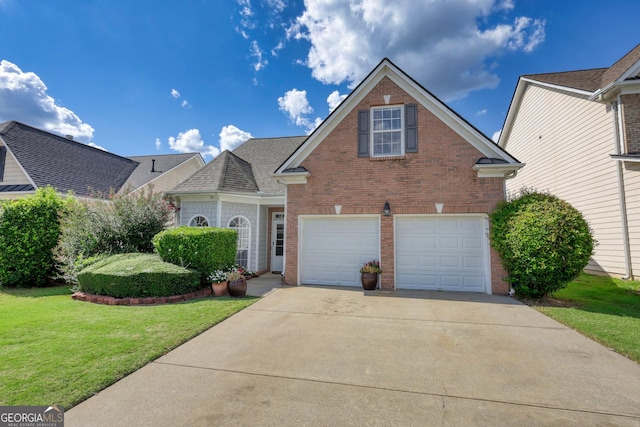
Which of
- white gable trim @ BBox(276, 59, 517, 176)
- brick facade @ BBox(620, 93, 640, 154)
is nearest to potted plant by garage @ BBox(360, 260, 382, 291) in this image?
white gable trim @ BBox(276, 59, 517, 176)

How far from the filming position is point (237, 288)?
25.8ft

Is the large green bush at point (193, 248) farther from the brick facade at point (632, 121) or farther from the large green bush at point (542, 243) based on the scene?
the brick facade at point (632, 121)

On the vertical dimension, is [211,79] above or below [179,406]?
above

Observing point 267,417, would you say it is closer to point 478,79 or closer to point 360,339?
point 360,339

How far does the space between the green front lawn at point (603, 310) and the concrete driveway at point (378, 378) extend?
328 millimetres

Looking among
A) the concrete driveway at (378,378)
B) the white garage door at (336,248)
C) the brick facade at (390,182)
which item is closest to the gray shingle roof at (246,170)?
the brick facade at (390,182)

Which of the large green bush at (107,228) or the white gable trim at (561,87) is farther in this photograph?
the white gable trim at (561,87)

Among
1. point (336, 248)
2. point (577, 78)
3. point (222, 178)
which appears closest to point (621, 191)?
point (577, 78)

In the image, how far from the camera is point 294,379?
355cm

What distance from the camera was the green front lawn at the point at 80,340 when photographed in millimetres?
3264

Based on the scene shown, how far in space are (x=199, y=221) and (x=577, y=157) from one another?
15.7 m

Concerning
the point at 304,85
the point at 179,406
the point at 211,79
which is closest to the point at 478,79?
the point at 304,85

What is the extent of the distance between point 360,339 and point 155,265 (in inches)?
235

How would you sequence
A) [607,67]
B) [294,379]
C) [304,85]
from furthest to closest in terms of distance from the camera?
[304,85], [607,67], [294,379]
